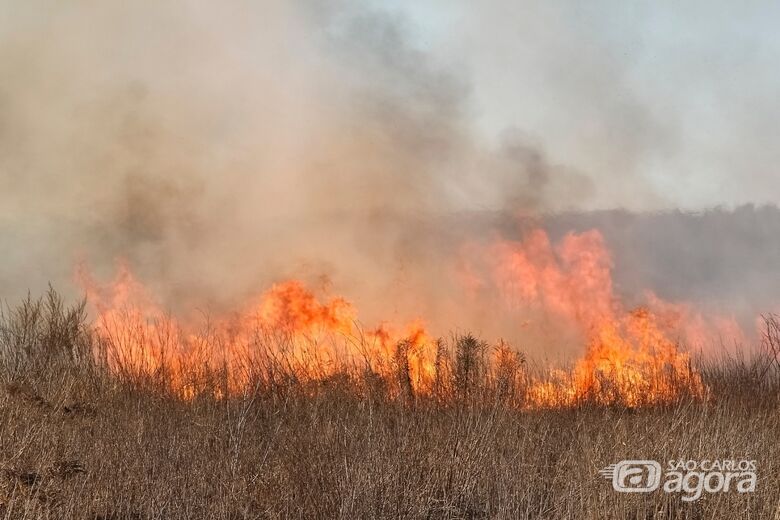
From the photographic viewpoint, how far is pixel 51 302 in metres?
14.3

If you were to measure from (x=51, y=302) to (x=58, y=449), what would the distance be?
6.49 metres

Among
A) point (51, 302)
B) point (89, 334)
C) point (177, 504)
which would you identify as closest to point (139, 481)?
point (177, 504)

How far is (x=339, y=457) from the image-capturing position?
24.0 feet

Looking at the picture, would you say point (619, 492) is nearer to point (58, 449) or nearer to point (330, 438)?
point (330, 438)

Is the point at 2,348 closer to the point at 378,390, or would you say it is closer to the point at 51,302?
the point at 51,302

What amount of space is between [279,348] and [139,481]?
3.84 m

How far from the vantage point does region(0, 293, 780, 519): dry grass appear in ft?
23.1

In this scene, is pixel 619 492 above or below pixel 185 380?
below

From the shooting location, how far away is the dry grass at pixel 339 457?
705 centimetres

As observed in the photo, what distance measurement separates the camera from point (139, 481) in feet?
26.4

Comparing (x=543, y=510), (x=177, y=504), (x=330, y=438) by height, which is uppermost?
(x=330, y=438)

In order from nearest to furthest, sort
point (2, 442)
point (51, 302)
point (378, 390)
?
point (2, 442) → point (378, 390) → point (51, 302)

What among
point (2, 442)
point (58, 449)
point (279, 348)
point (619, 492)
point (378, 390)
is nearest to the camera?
point (619, 492)

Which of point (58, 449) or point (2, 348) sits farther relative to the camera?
point (2, 348)
